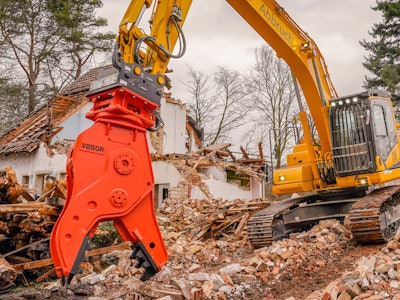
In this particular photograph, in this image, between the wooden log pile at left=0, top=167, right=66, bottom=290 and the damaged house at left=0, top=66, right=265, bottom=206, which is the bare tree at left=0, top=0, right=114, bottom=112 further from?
the wooden log pile at left=0, top=167, right=66, bottom=290

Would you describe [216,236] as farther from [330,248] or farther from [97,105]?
[97,105]

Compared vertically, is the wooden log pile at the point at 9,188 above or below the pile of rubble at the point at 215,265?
above

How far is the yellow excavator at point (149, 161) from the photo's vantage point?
4.08 metres

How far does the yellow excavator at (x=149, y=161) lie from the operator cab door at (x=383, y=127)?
2 centimetres

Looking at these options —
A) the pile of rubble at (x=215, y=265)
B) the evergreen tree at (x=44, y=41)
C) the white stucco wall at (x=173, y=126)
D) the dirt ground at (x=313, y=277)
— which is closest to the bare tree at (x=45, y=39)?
the evergreen tree at (x=44, y=41)

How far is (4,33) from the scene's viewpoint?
23.8 meters

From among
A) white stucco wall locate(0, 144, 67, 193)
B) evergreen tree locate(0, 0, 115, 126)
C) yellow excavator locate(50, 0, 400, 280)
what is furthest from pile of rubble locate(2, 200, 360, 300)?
evergreen tree locate(0, 0, 115, 126)

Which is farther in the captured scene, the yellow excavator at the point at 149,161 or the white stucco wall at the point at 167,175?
the white stucco wall at the point at 167,175

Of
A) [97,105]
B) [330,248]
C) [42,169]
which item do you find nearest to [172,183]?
A: [42,169]

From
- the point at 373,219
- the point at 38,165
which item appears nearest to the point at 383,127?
the point at 373,219

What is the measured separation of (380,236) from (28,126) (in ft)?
57.0

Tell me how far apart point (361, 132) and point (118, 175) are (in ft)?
21.8

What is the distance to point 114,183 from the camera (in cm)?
421

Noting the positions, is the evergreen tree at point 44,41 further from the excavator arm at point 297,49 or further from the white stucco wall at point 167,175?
the excavator arm at point 297,49
